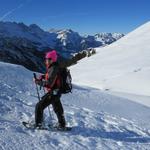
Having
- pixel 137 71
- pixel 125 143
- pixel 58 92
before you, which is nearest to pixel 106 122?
pixel 125 143

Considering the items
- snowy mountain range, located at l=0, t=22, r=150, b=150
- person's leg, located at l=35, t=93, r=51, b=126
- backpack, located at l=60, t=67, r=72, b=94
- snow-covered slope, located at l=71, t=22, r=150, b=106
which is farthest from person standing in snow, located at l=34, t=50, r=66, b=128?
snow-covered slope, located at l=71, t=22, r=150, b=106

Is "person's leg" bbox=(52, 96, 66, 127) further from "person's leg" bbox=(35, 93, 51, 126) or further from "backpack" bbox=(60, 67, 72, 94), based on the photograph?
"backpack" bbox=(60, 67, 72, 94)

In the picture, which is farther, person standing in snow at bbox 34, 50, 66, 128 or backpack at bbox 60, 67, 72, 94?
backpack at bbox 60, 67, 72, 94

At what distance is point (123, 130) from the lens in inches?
503

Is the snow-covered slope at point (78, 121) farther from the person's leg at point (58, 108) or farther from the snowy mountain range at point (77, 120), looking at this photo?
the person's leg at point (58, 108)

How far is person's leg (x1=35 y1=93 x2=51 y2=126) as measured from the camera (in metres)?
11.0

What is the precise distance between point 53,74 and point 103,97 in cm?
934

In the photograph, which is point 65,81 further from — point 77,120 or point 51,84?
point 77,120

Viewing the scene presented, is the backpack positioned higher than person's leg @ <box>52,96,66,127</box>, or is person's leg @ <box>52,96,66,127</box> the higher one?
the backpack

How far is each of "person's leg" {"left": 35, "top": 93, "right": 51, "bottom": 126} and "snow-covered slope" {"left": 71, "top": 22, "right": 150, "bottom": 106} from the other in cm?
1107

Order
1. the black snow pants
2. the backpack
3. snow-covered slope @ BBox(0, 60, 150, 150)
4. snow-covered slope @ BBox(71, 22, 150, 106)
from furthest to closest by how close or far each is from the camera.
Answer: snow-covered slope @ BBox(71, 22, 150, 106)
the black snow pants
the backpack
snow-covered slope @ BBox(0, 60, 150, 150)

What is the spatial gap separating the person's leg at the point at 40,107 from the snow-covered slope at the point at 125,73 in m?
11.1

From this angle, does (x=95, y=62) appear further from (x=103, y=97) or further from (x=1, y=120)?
(x=1, y=120)

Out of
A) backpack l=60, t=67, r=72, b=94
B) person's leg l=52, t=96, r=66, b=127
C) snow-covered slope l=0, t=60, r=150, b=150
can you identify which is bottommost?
snow-covered slope l=0, t=60, r=150, b=150
